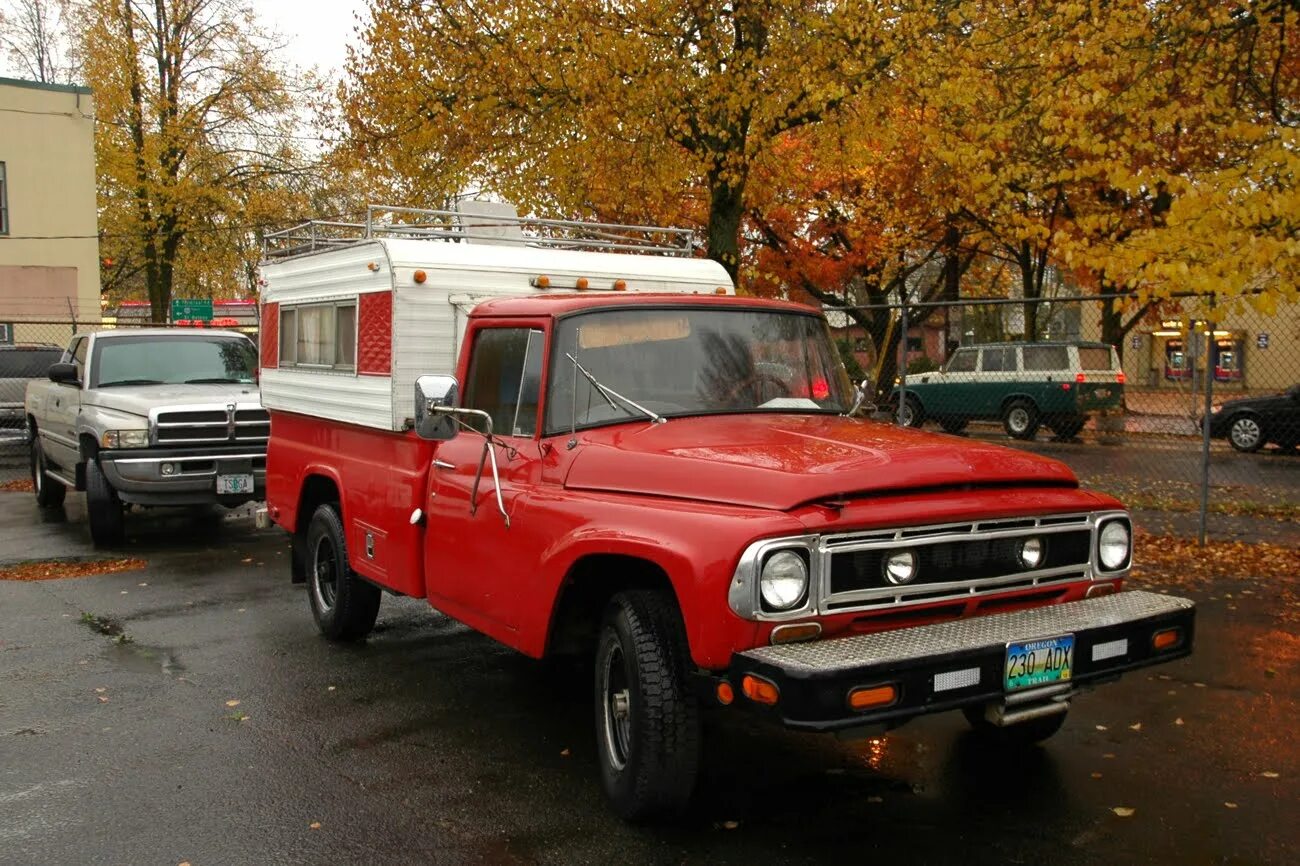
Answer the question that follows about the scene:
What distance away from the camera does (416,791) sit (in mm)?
4812

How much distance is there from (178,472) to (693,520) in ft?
26.4

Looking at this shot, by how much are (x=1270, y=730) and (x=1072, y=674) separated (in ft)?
6.66

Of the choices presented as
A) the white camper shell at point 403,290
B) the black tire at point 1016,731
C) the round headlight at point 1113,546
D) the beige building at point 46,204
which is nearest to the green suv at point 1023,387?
the white camper shell at point 403,290

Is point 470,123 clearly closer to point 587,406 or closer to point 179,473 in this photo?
point 179,473

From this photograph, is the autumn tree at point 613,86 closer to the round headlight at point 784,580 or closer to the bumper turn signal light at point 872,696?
the round headlight at point 784,580

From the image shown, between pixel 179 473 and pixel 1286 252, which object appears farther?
pixel 179 473

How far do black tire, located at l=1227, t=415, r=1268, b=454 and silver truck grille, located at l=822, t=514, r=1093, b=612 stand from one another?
1737 cm

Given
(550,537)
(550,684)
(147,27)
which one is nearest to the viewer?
(550,537)

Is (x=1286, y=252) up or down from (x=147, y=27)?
down

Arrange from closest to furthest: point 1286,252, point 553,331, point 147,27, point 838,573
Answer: point 838,573 < point 553,331 < point 1286,252 < point 147,27

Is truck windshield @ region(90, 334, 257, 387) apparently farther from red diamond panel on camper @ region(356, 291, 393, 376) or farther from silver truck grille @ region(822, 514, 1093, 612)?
silver truck grille @ region(822, 514, 1093, 612)

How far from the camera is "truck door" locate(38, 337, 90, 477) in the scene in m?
11.9

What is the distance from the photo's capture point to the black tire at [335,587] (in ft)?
23.1

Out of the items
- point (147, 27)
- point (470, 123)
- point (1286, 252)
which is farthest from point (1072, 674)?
point (147, 27)
